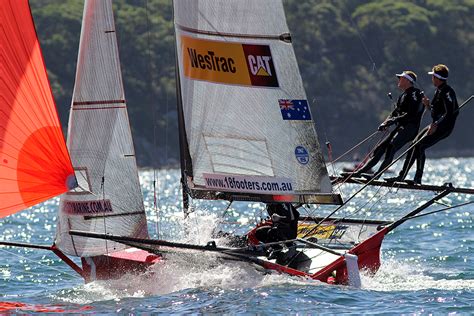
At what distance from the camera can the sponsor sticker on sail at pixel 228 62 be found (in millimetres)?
14164

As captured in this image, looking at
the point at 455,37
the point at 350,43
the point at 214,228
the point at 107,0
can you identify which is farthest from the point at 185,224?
the point at 350,43

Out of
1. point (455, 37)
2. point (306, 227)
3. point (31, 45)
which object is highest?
point (455, 37)

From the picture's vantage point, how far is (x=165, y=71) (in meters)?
97.1

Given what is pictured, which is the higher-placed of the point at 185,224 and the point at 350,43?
the point at 350,43

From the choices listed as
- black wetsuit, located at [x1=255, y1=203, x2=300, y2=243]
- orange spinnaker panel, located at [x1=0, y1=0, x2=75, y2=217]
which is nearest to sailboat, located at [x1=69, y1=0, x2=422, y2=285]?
black wetsuit, located at [x1=255, y1=203, x2=300, y2=243]

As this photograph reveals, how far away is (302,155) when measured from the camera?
1434cm

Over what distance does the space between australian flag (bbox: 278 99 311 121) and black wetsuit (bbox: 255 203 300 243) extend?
1.08m

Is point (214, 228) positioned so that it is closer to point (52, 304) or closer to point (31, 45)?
point (52, 304)

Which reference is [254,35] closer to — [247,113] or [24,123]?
[247,113]

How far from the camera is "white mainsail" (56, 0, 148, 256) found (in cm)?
1439

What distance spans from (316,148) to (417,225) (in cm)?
1093

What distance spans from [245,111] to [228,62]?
63 centimetres

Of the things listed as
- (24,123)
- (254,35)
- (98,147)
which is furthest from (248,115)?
(24,123)

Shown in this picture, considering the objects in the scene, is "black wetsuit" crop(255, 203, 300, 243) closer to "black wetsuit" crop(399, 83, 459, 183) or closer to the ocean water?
the ocean water
